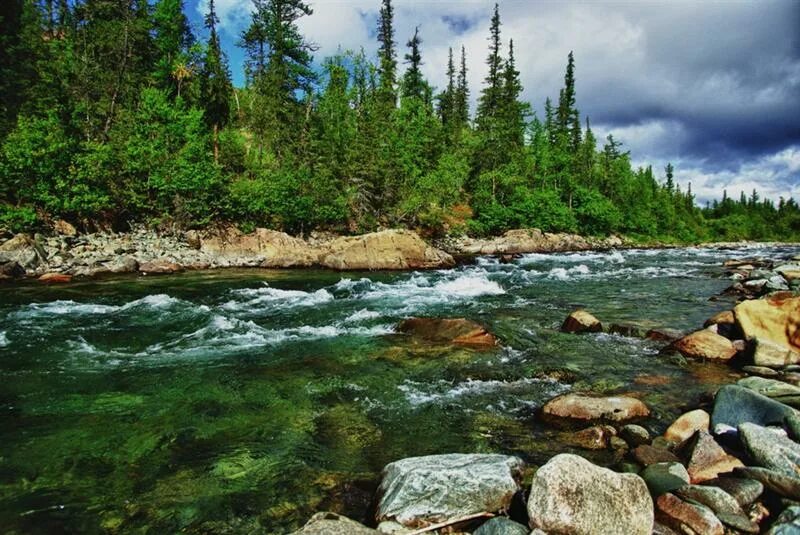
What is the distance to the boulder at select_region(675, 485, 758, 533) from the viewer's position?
381 centimetres

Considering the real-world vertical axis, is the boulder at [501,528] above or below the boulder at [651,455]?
above

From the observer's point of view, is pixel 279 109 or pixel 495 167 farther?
pixel 495 167

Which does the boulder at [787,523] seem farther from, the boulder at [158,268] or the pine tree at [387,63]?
the pine tree at [387,63]

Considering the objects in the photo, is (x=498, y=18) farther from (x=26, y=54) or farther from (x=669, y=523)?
(x=669, y=523)

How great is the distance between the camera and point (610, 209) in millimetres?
61062

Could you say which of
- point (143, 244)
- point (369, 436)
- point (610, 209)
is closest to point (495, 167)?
point (610, 209)

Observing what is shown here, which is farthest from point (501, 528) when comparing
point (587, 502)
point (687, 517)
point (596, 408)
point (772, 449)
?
point (596, 408)

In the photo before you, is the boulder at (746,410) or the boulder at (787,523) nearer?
the boulder at (787,523)

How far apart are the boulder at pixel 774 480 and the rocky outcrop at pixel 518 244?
35435mm

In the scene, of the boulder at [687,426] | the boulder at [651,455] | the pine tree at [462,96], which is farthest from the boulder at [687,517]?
the pine tree at [462,96]

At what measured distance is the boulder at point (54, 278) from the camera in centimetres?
1972

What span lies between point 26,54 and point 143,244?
78.9ft

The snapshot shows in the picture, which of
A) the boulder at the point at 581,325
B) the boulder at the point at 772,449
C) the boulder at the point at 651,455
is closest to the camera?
the boulder at the point at 772,449

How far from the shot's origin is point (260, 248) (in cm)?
3028
